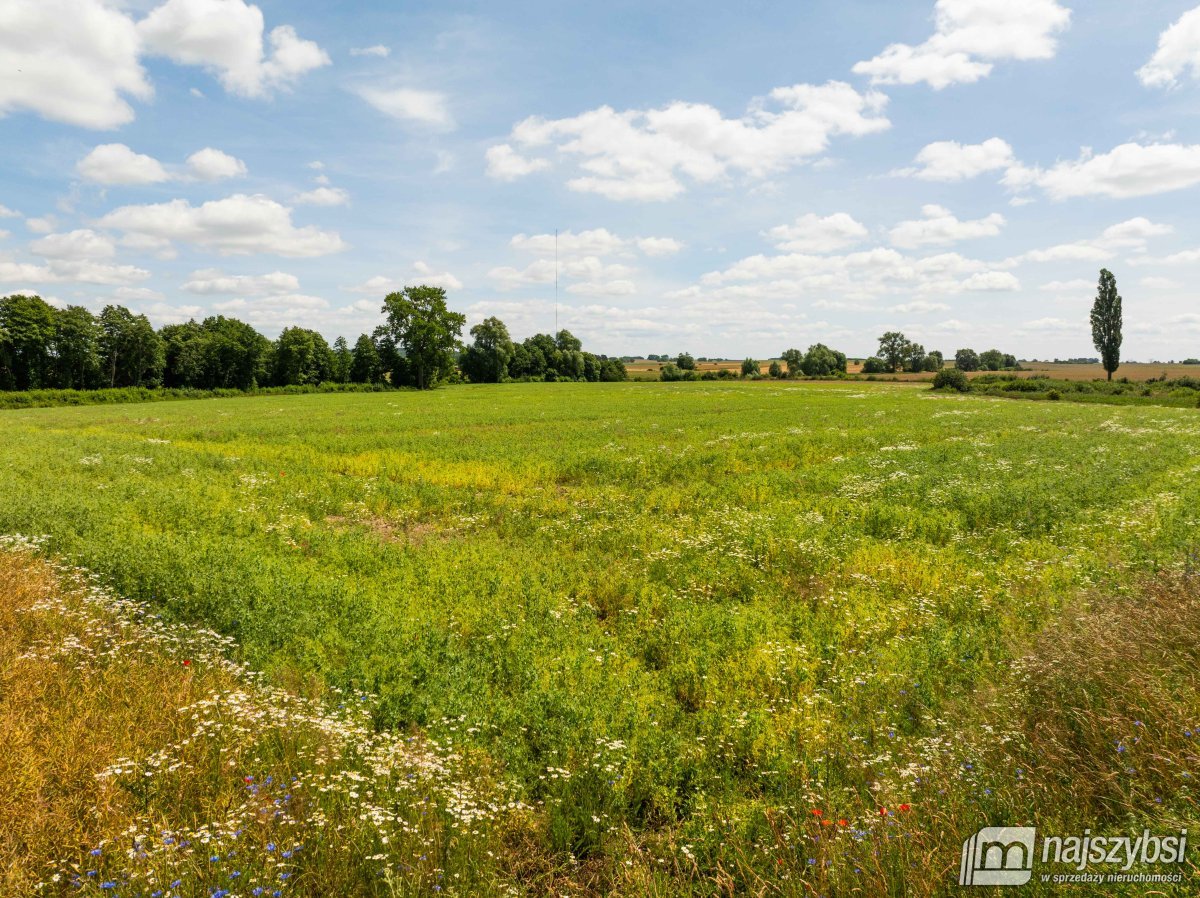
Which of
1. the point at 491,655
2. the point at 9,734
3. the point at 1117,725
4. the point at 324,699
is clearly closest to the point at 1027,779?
the point at 1117,725

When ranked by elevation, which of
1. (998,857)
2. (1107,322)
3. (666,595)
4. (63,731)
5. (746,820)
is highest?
(1107,322)

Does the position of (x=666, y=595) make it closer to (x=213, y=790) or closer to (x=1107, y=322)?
(x=213, y=790)

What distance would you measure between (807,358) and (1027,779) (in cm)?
15901

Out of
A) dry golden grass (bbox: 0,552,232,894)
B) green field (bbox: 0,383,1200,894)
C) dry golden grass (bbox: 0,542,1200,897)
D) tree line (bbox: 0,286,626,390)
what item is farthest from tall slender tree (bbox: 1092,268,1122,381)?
dry golden grass (bbox: 0,552,232,894)

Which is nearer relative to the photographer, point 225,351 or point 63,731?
point 63,731

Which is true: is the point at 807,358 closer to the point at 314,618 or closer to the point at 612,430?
the point at 612,430

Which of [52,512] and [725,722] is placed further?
[52,512]

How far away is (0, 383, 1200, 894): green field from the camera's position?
520 centimetres

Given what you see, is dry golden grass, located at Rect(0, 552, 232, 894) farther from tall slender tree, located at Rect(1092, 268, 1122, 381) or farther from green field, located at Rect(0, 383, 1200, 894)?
tall slender tree, located at Rect(1092, 268, 1122, 381)

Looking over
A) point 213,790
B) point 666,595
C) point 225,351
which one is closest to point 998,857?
point 213,790

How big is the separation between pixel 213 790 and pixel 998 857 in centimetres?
575

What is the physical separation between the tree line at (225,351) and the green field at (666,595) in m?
76.1

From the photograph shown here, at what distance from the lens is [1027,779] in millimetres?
4395

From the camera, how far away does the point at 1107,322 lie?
89.0 metres
